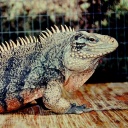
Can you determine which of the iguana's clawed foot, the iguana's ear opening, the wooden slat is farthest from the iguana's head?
the wooden slat

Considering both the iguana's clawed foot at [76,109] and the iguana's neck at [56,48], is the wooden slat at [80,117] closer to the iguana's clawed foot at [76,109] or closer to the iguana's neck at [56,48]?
the iguana's clawed foot at [76,109]

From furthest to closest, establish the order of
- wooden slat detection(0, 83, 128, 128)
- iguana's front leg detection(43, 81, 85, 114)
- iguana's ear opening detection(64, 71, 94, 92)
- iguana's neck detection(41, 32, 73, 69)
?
1. iguana's ear opening detection(64, 71, 94, 92)
2. iguana's neck detection(41, 32, 73, 69)
3. iguana's front leg detection(43, 81, 85, 114)
4. wooden slat detection(0, 83, 128, 128)

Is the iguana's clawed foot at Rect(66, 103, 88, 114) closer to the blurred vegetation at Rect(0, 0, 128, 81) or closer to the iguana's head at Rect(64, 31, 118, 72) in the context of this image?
the iguana's head at Rect(64, 31, 118, 72)

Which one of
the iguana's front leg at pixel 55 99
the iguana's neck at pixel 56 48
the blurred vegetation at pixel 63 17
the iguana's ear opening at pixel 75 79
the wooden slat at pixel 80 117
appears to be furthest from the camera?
the blurred vegetation at pixel 63 17

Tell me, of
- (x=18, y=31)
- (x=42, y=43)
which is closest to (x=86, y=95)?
(x=42, y=43)

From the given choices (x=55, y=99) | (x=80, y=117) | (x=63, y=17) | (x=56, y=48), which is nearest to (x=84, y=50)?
(x=56, y=48)

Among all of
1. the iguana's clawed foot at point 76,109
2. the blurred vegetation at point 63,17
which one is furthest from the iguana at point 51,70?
the blurred vegetation at point 63,17

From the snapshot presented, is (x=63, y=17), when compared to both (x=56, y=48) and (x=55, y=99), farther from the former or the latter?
(x=55, y=99)
